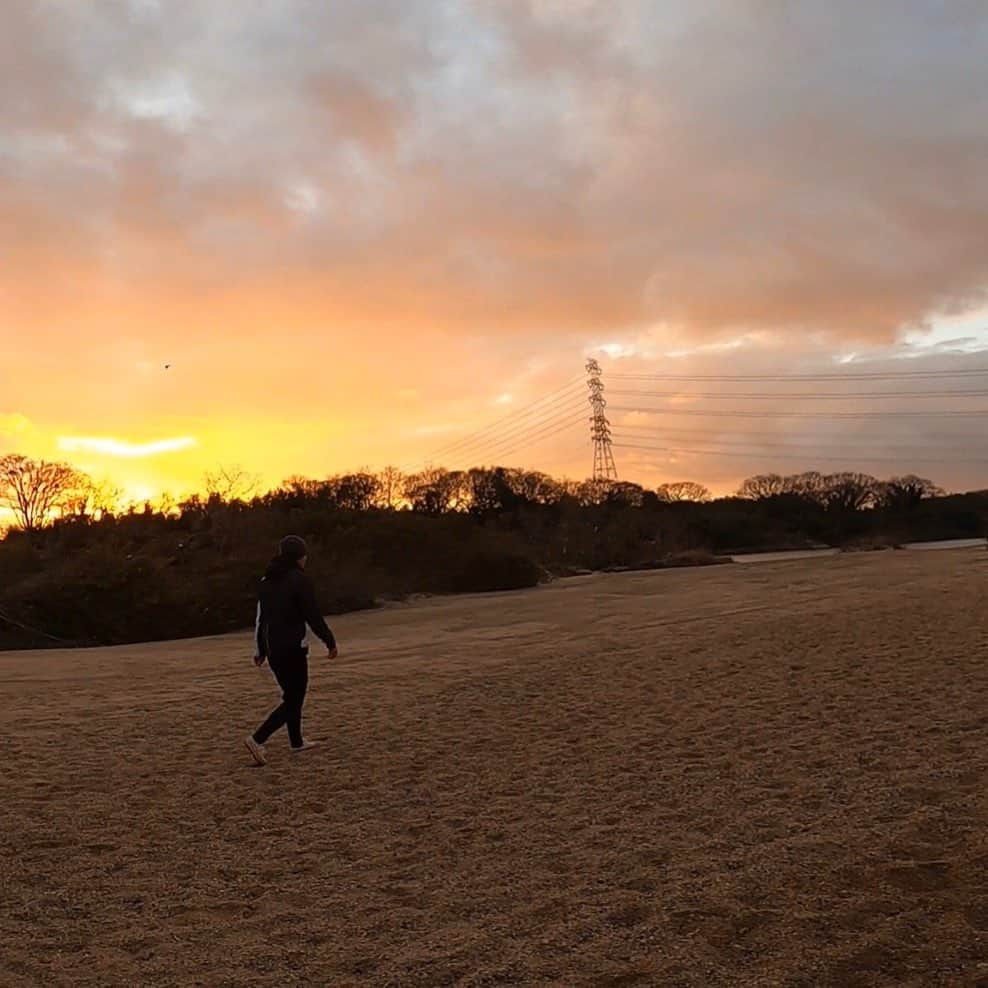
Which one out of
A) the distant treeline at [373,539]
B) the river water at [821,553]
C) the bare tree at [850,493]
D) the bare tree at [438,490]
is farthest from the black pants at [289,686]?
the bare tree at [850,493]

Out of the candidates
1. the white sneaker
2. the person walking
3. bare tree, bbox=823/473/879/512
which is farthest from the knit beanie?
bare tree, bbox=823/473/879/512

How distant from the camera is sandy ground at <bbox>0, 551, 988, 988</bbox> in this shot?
4.87 m

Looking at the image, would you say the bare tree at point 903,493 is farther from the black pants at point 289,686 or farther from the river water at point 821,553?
the black pants at point 289,686

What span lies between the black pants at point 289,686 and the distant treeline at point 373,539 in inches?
836

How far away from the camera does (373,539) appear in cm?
4266

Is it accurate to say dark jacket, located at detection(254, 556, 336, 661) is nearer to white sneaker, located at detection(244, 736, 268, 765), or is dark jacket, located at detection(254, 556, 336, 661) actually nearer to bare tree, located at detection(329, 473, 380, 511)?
white sneaker, located at detection(244, 736, 268, 765)

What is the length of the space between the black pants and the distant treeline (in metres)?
21.2

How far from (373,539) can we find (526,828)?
118ft

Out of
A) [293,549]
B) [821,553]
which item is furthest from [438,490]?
[293,549]

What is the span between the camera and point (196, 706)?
13.8 meters

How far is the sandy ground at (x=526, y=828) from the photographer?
487 cm

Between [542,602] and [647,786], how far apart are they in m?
24.4

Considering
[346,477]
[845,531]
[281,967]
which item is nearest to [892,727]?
[281,967]

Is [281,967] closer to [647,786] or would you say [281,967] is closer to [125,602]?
[647,786]
